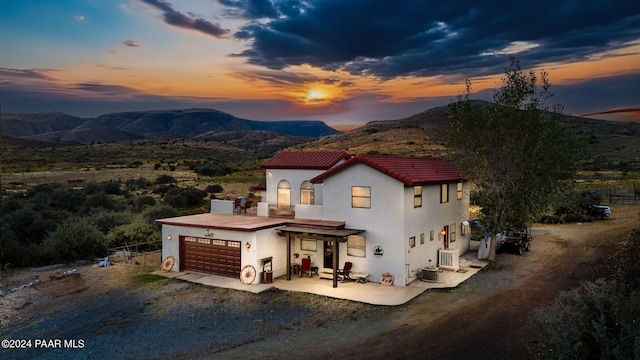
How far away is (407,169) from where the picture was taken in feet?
68.8

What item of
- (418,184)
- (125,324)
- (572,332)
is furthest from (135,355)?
(418,184)

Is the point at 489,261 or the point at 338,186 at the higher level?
the point at 338,186

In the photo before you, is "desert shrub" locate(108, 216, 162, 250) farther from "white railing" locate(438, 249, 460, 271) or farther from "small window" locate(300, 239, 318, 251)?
"white railing" locate(438, 249, 460, 271)

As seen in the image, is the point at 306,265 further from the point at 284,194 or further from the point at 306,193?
the point at 284,194

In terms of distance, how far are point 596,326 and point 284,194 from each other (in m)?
18.9

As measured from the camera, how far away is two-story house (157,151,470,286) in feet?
64.7

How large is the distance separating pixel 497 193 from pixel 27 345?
22.6 metres

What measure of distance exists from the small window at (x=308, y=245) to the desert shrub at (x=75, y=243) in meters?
13.8

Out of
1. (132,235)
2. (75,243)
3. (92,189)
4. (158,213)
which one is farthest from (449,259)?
(92,189)

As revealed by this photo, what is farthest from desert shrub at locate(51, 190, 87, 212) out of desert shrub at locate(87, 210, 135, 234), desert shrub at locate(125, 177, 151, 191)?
desert shrub at locate(125, 177, 151, 191)

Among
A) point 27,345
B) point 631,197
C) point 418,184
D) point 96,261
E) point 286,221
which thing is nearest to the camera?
point 27,345

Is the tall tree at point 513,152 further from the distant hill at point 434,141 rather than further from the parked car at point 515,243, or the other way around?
the distant hill at point 434,141

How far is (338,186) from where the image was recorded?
2130cm

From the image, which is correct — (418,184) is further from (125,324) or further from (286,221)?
(125,324)
